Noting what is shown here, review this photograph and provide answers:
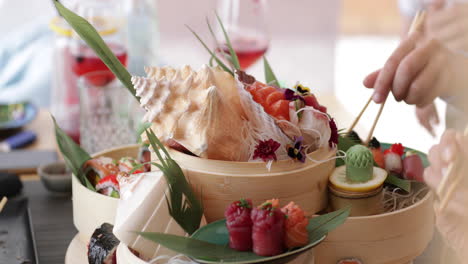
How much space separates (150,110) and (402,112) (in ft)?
9.52

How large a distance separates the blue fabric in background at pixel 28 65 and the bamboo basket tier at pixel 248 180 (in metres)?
1.62

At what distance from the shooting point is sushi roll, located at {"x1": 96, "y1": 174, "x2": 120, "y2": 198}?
40.6 inches

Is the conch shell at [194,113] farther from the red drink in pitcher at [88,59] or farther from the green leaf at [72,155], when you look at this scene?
the red drink in pitcher at [88,59]

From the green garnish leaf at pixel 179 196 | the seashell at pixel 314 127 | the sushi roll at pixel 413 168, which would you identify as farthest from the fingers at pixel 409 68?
the green garnish leaf at pixel 179 196

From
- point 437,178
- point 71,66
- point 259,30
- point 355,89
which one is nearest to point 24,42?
point 71,66

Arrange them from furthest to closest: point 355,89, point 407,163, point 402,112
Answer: point 355,89, point 402,112, point 407,163

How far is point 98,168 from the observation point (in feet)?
3.63

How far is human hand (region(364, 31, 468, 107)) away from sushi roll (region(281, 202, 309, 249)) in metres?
0.37

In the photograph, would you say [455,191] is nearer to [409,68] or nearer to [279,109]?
[279,109]

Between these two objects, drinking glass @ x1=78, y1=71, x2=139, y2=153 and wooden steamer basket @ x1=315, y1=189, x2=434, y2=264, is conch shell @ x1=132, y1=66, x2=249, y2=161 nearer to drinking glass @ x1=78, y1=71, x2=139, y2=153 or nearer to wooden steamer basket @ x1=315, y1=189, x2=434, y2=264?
wooden steamer basket @ x1=315, y1=189, x2=434, y2=264

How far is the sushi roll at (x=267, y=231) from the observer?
28.8 inches

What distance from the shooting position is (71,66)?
5.49 feet

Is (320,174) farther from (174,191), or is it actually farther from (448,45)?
(448,45)

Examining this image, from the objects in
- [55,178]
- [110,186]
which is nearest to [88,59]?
[55,178]
